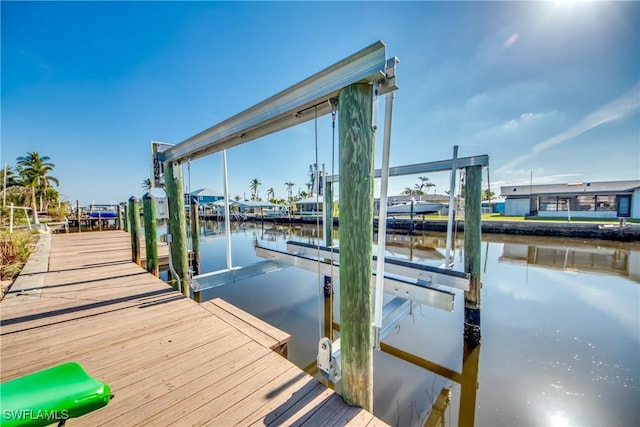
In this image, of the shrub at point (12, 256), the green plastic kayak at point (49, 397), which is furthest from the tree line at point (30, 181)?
the green plastic kayak at point (49, 397)

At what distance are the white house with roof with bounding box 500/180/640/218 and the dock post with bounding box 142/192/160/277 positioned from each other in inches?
1038

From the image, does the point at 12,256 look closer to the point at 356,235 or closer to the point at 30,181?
the point at 356,235

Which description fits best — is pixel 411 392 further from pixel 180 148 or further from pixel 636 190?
pixel 636 190

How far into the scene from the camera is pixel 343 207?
178 centimetres

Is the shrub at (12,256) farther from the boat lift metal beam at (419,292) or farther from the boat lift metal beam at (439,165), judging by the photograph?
the boat lift metal beam at (439,165)

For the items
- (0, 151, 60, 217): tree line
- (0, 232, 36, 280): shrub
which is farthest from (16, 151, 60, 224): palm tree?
(0, 232, 36, 280): shrub

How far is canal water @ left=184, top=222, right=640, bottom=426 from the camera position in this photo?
2.99 metres

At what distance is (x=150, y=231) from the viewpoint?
5297 millimetres

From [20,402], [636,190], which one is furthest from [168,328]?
[636,190]

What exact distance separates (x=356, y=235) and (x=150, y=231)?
17.3 ft

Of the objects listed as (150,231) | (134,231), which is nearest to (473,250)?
(150,231)

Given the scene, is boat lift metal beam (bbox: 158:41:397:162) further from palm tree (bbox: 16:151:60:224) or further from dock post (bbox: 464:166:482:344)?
palm tree (bbox: 16:151:60:224)

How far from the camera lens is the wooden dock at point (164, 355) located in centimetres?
183

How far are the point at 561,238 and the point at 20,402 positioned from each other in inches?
839
